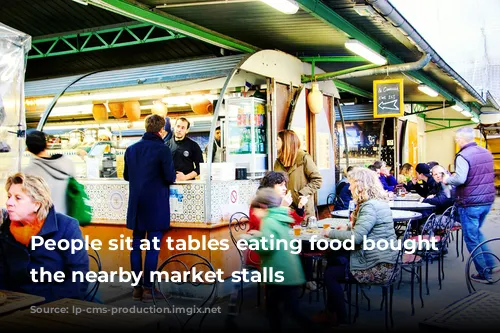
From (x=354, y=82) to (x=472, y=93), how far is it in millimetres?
3546

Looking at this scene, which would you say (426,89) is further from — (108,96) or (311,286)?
(311,286)

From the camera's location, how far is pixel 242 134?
7738mm

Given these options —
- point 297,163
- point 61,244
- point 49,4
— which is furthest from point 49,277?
point 49,4

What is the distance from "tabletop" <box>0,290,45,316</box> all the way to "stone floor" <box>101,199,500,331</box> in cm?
154

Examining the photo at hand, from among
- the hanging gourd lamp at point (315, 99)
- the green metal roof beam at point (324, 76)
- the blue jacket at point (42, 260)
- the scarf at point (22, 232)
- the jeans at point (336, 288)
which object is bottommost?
the jeans at point (336, 288)

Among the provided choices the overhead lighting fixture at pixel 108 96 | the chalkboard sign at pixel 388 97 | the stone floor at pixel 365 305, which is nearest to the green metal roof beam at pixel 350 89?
the chalkboard sign at pixel 388 97

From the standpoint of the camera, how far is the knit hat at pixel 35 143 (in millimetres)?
5113

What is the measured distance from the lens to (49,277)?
135 inches

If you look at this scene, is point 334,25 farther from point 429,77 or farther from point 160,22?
point 429,77

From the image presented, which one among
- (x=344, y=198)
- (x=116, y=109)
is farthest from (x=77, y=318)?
(x=116, y=109)

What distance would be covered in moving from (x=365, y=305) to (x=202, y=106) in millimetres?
4418

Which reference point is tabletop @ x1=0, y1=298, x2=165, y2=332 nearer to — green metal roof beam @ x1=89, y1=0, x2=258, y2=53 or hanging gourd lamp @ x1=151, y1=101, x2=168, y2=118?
green metal roof beam @ x1=89, y1=0, x2=258, y2=53

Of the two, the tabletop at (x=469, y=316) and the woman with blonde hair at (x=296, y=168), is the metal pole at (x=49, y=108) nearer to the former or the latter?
the woman with blonde hair at (x=296, y=168)

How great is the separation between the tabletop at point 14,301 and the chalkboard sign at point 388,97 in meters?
8.49
